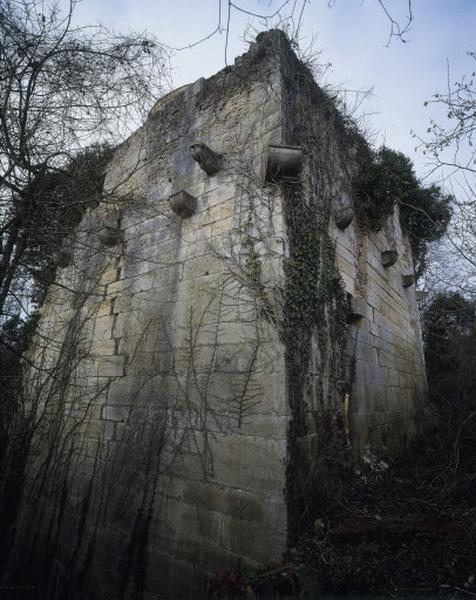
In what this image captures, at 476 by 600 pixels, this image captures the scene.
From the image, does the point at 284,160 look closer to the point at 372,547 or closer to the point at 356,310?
the point at 356,310

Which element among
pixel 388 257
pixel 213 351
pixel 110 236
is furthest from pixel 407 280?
pixel 110 236

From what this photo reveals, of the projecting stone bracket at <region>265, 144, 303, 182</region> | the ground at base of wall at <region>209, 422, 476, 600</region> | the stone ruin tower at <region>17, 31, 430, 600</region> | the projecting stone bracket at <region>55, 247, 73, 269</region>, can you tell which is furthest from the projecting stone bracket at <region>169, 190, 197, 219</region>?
the ground at base of wall at <region>209, 422, 476, 600</region>

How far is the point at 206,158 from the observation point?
386cm

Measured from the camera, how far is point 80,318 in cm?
518

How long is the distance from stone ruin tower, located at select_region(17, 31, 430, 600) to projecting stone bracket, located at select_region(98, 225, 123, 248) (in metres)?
0.04

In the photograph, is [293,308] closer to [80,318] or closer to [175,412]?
[175,412]

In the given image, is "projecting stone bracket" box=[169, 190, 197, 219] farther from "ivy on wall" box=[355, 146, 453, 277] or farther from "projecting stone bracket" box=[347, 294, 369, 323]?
"ivy on wall" box=[355, 146, 453, 277]

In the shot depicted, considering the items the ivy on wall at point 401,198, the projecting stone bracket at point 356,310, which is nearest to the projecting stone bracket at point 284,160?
the projecting stone bracket at point 356,310

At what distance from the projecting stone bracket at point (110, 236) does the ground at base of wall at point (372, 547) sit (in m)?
4.02

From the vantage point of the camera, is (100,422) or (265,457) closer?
(265,457)

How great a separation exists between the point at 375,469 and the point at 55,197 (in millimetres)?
4412

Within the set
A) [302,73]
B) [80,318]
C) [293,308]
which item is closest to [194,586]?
[293,308]

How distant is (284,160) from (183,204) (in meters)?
1.28

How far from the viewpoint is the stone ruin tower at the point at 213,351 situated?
298cm
